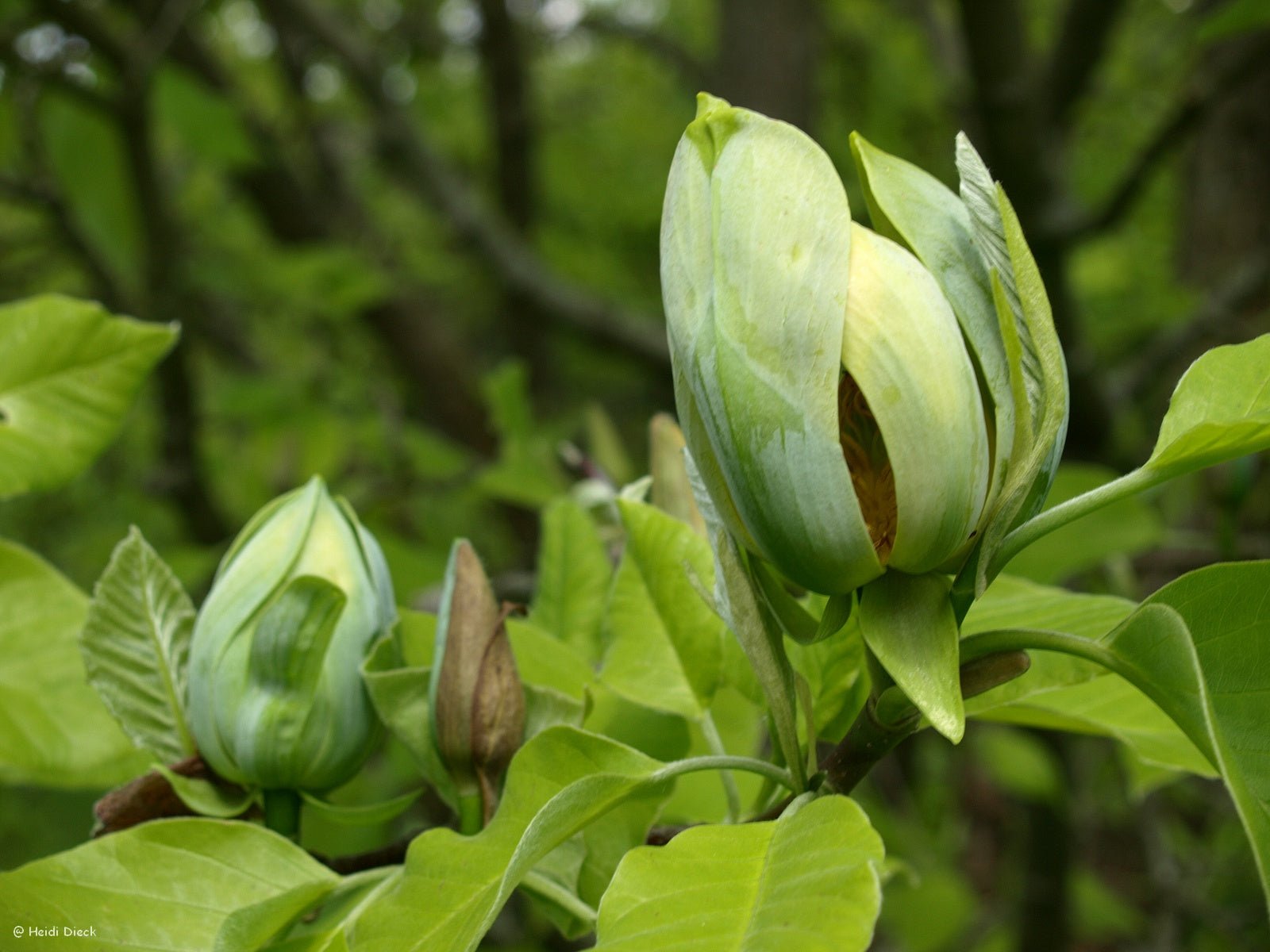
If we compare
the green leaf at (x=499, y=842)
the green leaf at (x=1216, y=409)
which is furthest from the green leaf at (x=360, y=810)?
the green leaf at (x=1216, y=409)

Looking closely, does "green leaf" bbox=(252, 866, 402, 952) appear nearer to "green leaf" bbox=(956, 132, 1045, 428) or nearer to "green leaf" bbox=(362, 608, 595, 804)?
"green leaf" bbox=(362, 608, 595, 804)

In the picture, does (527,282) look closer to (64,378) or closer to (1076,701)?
(64,378)

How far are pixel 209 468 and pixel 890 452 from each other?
10.3 feet

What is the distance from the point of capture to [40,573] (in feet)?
2.84

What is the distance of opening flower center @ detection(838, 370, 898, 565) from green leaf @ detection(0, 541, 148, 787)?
0.56m

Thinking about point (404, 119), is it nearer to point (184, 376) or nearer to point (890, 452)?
point (184, 376)

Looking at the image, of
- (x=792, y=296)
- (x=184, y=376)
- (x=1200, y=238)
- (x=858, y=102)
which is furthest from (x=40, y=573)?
(x=858, y=102)

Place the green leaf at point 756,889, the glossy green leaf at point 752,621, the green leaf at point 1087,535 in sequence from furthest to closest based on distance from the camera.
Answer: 1. the green leaf at point 1087,535
2. the glossy green leaf at point 752,621
3. the green leaf at point 756,889

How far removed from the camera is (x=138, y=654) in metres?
0.69

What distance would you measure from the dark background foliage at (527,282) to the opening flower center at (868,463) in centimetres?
57

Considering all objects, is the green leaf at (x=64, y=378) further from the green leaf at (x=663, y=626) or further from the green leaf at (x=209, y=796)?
the green leaf at (x=663, y=626)

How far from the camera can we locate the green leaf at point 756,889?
0.41 metres

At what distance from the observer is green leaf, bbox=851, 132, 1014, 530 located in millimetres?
A: 477

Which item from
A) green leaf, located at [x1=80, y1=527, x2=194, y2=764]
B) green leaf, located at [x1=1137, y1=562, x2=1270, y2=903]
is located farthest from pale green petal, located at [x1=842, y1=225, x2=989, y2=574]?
green leaf, located at [x1=80, y1=527, x2=194, y2=764]
